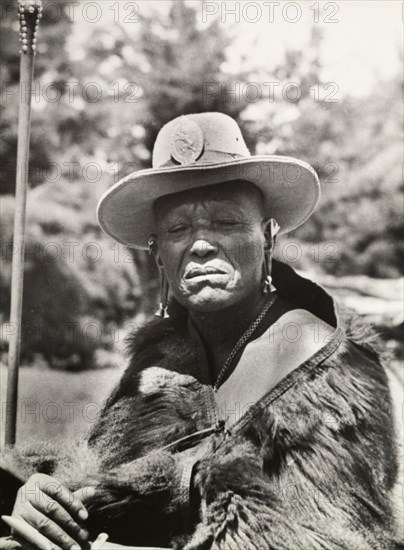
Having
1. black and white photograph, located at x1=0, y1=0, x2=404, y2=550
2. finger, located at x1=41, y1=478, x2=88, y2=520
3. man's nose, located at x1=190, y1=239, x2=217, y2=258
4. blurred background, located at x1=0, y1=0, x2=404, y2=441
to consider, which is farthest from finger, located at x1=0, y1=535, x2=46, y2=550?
man's nose, located at x1=190, y1=239, x2=217, y2=258

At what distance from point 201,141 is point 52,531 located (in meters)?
1.17

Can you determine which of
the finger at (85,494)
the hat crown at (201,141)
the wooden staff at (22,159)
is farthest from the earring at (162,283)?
the finger at (85,494)

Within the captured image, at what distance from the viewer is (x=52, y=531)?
1.73 meters

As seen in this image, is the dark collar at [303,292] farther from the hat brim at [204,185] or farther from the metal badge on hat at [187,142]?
the metal badge on hat at [187,142]

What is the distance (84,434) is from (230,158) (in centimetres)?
99

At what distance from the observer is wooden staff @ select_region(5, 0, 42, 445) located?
2168 mm

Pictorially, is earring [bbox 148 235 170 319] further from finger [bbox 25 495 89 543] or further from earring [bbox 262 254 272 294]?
finger [bbox 25 495 89 543]

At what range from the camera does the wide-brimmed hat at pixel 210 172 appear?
1.90m

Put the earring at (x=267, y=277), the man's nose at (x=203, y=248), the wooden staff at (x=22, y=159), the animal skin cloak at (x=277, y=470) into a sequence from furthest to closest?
the wooden staff at (x=22, y=159) → the earring at (x=267, y=277) → the man's nose at (x=203, y=248) → the animal skin cloak at (x=277, y=470)

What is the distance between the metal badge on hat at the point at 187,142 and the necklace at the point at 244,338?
1.60ft

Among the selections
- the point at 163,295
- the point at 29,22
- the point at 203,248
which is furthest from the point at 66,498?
the point at 29,22

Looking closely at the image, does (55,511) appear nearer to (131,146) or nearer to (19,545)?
(19,545)

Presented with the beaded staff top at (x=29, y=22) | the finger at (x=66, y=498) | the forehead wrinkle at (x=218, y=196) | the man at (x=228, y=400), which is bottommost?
the finger at (x=66, y=498)

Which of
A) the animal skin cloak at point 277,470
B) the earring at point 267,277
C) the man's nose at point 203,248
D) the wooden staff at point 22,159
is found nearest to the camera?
the animal skin cloak at point 277,470
